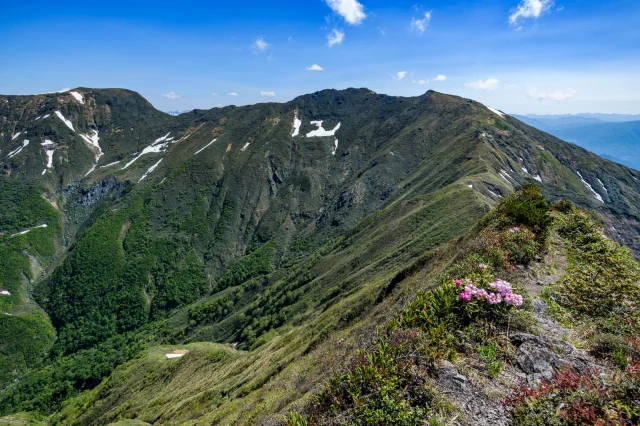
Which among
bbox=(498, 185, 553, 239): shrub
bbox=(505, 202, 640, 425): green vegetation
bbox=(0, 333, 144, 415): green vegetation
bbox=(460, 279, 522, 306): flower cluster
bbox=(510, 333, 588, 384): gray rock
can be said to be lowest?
bbox=(0, 333, 144, 415): green vegetation

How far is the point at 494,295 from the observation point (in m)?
12.2

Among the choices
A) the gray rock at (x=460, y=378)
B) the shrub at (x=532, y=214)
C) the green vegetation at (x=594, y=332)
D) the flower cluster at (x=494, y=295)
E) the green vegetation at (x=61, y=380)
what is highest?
the shrub at (x=532, y=214)

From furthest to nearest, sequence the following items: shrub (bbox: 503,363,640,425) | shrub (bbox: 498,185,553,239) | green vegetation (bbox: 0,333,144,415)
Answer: green vegetation (bbox: 0,333,144,415) < shrub (bbox: 498,185,553,239) < shrub (bbox: 503,363,640,425)

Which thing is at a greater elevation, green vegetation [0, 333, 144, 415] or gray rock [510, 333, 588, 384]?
gray rock [510, 333, 588, 384]

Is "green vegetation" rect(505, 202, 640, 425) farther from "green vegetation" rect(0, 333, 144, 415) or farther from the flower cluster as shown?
"green vegetation" rect(0, 333, 144, 415)

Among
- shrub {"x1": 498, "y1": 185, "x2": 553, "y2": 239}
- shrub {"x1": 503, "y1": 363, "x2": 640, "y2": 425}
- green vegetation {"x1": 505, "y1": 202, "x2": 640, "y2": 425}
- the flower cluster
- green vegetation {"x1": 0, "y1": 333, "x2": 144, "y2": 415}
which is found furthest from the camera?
green vegetation {"x1": 0, "y1": 333, "x2": 144, "y2": 415}

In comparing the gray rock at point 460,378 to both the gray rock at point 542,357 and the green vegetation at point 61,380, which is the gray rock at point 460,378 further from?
the green vegetation at point 61,380

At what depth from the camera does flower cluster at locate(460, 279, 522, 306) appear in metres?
12.1

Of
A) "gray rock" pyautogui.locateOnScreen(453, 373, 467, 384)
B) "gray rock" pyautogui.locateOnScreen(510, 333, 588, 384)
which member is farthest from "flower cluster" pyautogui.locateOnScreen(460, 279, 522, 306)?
"gray rock" pyautogui.locateOnScreen(453, 373, 467, 384)

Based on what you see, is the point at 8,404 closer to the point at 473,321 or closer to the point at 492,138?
the point at 473,321

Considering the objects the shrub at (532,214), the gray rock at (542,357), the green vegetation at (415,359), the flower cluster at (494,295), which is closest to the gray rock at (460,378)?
the green vegetation at (415,359)

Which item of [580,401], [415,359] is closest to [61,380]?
[415,359]

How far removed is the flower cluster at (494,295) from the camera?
12055 mm

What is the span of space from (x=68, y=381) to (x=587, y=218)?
18523cm
